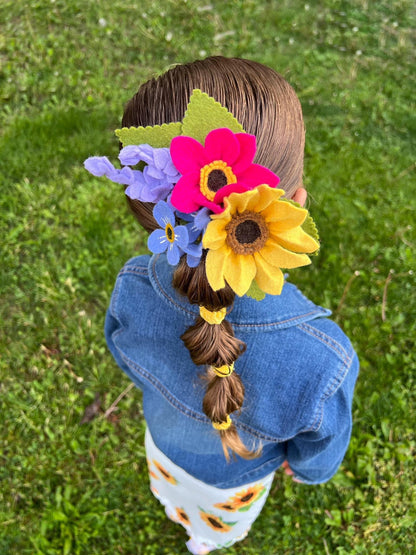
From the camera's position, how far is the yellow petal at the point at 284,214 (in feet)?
2.74

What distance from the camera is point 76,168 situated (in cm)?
338

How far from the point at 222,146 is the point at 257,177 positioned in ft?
0.28

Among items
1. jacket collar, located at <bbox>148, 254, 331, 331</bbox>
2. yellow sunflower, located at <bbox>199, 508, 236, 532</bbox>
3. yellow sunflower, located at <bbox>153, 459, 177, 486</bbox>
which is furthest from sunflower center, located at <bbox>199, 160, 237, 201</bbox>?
yellow sunflower, located at <bbox>199, 508, 236, 532</bbox>

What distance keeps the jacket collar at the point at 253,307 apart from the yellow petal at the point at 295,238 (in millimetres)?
Result: 386

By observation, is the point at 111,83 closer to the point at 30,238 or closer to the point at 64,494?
the point at 30,238

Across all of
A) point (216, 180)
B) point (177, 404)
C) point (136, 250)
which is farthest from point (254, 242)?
point (136, 250)

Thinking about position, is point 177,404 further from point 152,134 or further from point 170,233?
point 152,134

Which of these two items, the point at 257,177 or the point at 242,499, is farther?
the point at 242,499

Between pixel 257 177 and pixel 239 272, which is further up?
pixel 257 177

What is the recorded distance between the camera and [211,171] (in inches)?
34.9

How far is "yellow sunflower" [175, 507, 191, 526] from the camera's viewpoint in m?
2.10

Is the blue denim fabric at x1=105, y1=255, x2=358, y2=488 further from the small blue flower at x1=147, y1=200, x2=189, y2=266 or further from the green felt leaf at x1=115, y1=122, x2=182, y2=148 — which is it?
the green felt leaf at x1=115, y1=122, x2=182, y2=148

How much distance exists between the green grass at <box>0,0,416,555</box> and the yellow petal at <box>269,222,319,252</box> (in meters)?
2.04

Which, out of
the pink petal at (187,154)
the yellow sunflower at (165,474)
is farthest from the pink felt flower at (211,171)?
the yellow sunflower at (165,474)
